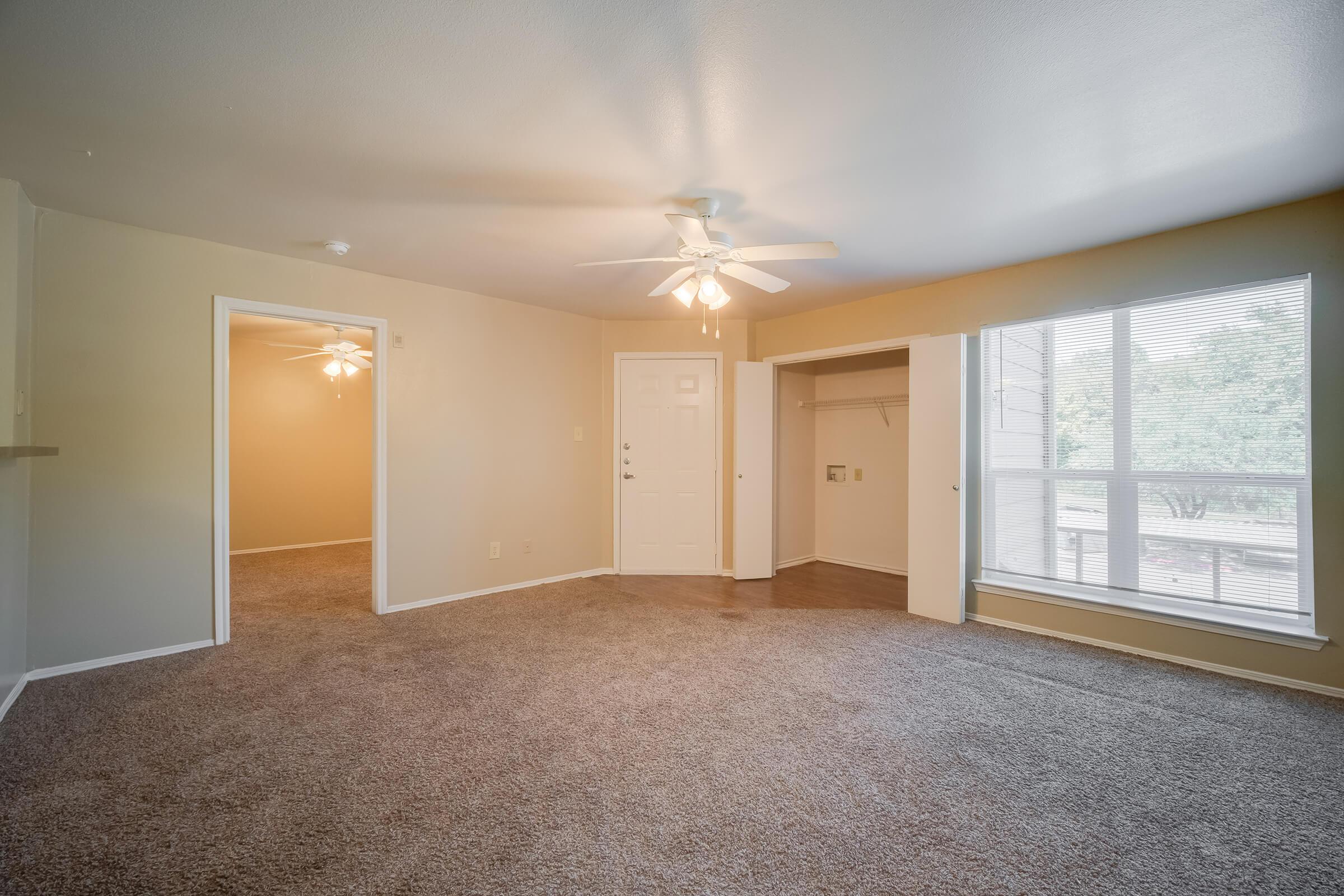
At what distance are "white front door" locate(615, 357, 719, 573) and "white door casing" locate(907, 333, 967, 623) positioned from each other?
1.86 metres

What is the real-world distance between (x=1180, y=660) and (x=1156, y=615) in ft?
0.84

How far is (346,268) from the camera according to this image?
4121 mm

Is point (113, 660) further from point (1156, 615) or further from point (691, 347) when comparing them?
point (1156, 615)

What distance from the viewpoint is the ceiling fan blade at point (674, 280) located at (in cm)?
330

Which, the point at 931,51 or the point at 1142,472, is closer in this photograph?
the point at 931,51

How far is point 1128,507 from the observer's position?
3.61 meters

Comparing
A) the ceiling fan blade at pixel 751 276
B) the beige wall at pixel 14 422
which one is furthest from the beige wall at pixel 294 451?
→ the ceiling fan blade at pixel 751 276

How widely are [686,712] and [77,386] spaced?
3.71 m

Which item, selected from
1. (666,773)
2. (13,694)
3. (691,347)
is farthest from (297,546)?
(666,773)

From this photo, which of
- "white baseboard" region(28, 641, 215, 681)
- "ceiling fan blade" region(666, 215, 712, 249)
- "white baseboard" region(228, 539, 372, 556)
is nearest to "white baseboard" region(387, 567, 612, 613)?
"white baseboard" region(28, 641, 215, 681)

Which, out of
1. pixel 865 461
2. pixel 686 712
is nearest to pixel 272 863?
pixel 686 712

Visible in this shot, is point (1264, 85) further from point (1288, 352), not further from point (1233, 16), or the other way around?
point (1288, 352)

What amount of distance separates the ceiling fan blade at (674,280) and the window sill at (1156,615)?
9.80ft

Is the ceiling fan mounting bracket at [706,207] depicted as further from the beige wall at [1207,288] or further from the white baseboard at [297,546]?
the white baseboard at [297,546]
